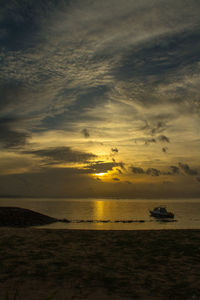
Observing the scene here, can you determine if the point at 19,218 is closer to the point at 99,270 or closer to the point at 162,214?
the point at 99,270

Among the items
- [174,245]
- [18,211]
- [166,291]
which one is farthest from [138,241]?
[18,211]

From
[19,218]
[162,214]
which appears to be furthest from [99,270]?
[162,214]

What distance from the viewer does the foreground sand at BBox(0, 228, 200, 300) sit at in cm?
765

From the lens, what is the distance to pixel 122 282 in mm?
8508

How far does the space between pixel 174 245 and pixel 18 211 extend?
28.3 meters

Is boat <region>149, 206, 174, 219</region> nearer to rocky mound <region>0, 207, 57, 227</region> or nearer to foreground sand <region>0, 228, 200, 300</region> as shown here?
rocky mound <region>0, 207, 57, 227</region>

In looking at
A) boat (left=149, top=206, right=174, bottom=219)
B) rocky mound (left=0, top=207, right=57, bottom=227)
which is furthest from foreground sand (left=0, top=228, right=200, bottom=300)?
boat (left=149, top=206, right=174, bottom=219)

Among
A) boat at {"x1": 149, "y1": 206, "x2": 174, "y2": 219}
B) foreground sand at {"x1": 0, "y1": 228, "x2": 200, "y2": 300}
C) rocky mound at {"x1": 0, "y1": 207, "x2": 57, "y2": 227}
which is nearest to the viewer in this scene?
foreground sand at {"x1": 0, "y1": 228, "x2": 200, "y2": 300}

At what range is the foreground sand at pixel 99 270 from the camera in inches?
301

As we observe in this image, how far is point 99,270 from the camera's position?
387 inches

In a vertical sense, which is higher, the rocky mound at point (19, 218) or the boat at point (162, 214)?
the rocky mound at point (19, 218)

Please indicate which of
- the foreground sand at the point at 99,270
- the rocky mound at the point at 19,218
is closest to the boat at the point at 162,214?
the rocky mound at the point at 19,218

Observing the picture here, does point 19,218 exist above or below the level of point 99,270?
below

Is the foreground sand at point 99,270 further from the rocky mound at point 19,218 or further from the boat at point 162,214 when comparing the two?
the boat at point 162,214
